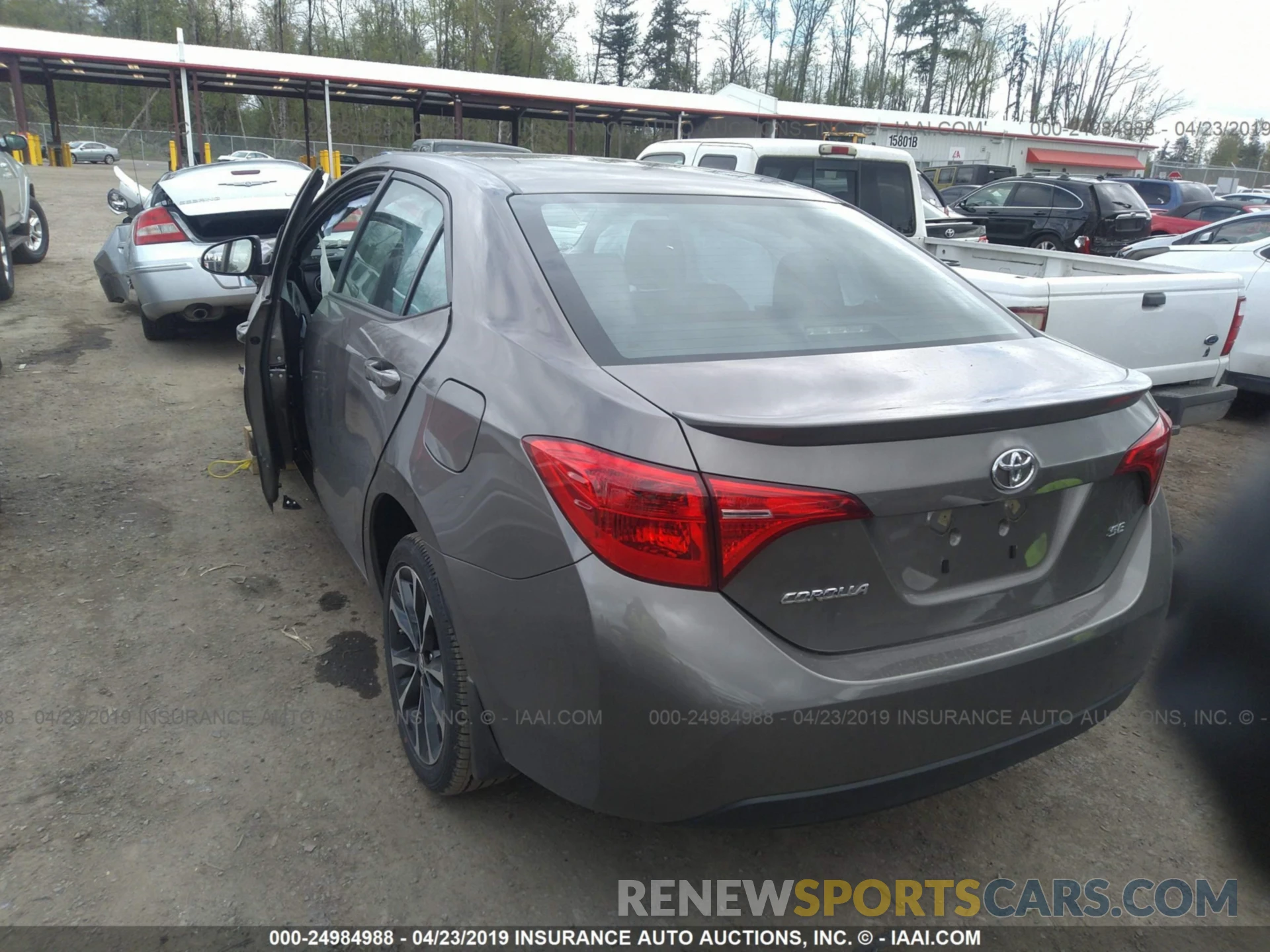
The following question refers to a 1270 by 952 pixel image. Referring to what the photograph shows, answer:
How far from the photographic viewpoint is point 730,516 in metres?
1.67

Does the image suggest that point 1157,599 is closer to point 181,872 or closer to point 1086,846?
point 1086,846

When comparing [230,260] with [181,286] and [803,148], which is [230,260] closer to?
[181,286]

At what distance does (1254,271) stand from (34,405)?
9.05 m

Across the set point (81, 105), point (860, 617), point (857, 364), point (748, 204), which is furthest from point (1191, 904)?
point (81, 105)

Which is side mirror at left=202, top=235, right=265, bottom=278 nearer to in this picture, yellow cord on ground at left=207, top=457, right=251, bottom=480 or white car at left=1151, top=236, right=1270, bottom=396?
yellow cord on ground at left=207, top=457, right=251, bottom=480

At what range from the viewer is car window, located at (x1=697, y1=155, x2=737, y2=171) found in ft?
24.4

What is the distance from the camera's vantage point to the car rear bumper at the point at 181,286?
6.83 m

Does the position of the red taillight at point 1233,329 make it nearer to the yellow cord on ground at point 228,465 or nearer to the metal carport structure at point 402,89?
the yellow cord on ground at point 228,465

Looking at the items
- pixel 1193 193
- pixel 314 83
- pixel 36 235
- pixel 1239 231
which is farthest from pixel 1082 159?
pixel 36 235

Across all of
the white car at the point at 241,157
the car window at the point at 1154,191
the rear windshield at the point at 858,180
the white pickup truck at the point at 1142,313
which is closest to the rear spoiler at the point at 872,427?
the white pickup truck at the point at 1142,313

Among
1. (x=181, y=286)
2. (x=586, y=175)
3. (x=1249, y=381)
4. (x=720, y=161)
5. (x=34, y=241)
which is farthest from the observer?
(x=34, y=241)

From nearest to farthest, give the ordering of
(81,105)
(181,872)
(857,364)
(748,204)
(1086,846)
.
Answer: (857,364)
(181,872)
(1086,846)
(748,204)
(81,105)

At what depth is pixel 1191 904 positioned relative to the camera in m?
2.29

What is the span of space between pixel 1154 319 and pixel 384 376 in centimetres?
393
